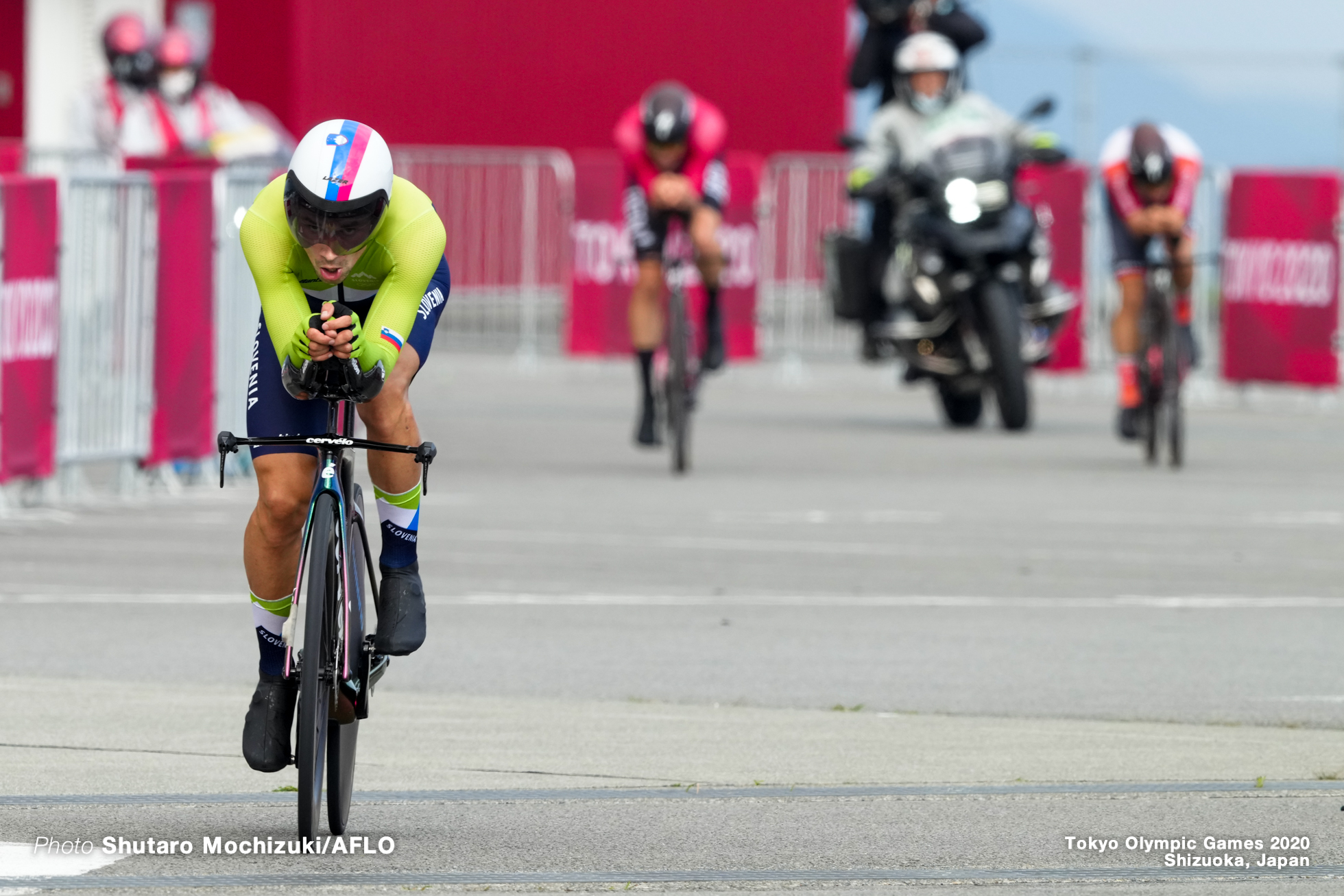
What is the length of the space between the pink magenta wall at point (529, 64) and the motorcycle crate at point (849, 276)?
10.6 metres

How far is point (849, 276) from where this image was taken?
Answer: 17.3 meters

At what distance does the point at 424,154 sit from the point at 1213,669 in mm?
15813

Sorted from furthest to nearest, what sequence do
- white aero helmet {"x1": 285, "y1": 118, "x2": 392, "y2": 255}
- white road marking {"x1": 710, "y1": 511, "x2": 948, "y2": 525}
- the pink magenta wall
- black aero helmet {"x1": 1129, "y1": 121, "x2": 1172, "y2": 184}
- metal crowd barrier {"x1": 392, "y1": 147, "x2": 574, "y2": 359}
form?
→ 1. the pink magenta wall
2. metal crowd barrier {"x1": 392, "y1": 147, "x2": 574, "y2": 359}
3. black aero helmet {"x1": 1129, "y1": 121, "x2": 1172, "y2": 184}
4. white road marking {"x1": 710, "y1": 511, "x2": 948, "y2": 525}
5. white aero helmet {"x1": 285, "y1": 118, "x2": 392, "y2": 255}

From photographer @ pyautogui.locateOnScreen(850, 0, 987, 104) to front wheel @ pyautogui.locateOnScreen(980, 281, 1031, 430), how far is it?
3.47 metres

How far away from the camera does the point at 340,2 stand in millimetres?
27625

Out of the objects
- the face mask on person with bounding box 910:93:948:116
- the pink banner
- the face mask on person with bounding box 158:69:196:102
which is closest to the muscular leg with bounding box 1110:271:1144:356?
the face mask on person with bounding box 910:93:948:116

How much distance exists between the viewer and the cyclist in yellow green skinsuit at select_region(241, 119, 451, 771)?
6.06m

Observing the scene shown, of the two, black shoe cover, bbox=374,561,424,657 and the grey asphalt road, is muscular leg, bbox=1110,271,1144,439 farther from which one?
black shoe cover, bbox=374,561,424,657

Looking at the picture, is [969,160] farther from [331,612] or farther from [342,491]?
[331,612]

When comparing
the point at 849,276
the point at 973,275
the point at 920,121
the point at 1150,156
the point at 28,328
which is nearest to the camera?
the point at 28,328

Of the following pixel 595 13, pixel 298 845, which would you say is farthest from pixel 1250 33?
pixel 298 845

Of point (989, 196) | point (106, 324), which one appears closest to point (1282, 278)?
point (989, 196)

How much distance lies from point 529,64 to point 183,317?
54.4 feet

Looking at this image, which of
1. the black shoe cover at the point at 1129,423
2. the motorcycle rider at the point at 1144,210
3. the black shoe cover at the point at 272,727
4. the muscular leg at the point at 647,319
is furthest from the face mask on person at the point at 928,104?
the black shoe cover at the point at 272,727
